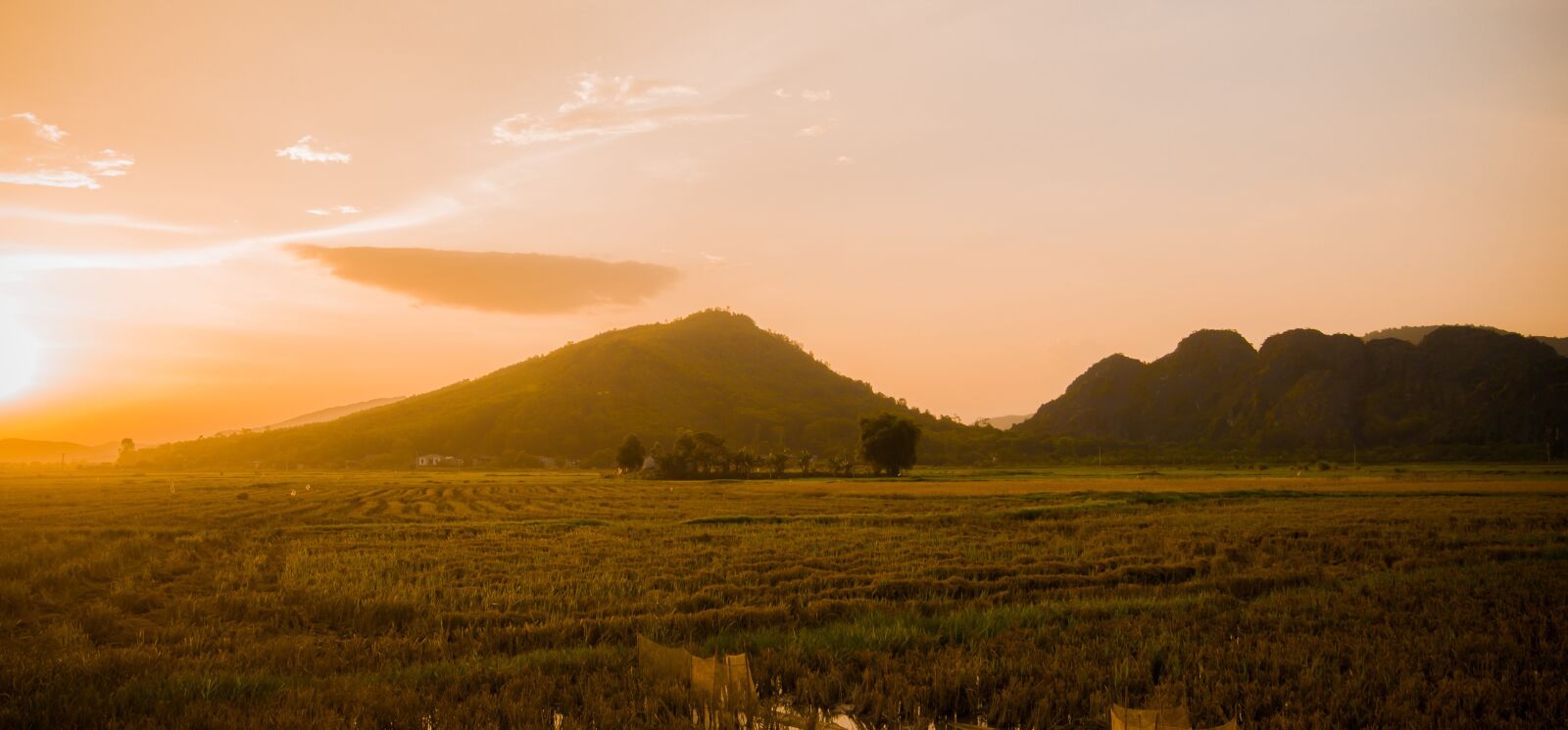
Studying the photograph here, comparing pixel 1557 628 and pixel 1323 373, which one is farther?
pixel 1323 373

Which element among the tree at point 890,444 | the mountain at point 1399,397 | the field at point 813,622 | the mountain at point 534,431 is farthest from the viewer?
the mountain at point 534,431

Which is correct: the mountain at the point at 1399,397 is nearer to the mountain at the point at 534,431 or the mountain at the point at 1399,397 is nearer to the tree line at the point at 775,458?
the mountain at the point at 534,431

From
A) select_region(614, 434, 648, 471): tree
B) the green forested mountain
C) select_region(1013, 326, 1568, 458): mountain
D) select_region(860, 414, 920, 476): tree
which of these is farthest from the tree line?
select_region(1013, 326, 1568, 458): mountain

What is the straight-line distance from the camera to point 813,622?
1246 centimetres

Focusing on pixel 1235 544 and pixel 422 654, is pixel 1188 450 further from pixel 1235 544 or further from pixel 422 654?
pixel 422 654

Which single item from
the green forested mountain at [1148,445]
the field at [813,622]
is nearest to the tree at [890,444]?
the green forested mountain at [1148,445]

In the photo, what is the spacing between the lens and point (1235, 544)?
2133 centimetres

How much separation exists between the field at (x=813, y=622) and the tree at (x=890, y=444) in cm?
6114

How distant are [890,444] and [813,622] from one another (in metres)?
76.9

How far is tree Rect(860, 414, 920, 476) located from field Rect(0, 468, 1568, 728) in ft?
201

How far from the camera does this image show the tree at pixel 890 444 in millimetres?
88312

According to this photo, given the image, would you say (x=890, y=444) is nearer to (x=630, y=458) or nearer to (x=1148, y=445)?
(x=630, y=458)

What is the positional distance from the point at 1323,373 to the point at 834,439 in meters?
112

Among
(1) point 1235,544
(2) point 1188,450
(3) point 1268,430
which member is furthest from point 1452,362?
(1) point 1235,544
